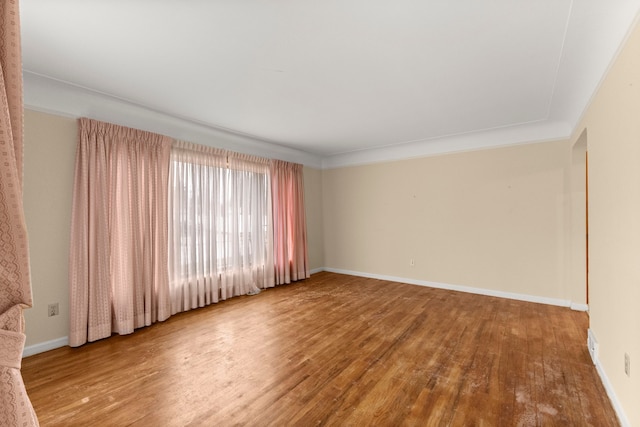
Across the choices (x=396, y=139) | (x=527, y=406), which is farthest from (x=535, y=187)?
(x=527, y=406)

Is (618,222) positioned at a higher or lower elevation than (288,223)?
higher

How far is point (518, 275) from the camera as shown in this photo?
4.20 meters

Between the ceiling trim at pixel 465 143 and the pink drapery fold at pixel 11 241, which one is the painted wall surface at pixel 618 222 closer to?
the ceiling trim at pixel 465 143

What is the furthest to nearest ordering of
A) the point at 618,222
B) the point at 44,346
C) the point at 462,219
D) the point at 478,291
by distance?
the point at 462,219 → the point at 478,291 → the point at 44,346 → the point at 618,222

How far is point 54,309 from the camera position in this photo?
2.78m

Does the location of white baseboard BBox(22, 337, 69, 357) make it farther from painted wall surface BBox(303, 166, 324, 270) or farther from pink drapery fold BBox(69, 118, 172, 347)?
painted wall surface BBox(303, 166, 324, 270)

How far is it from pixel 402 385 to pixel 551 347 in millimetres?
1638

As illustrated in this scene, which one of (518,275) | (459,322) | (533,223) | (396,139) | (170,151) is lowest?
(459,322)

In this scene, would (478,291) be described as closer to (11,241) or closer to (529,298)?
(529,298)

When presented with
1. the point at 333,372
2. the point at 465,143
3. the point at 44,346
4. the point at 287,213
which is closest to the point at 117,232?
the point at 44,346

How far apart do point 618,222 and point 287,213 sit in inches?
169

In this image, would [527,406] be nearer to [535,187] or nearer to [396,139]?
[535,187]

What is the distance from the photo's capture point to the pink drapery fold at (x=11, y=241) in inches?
30.6

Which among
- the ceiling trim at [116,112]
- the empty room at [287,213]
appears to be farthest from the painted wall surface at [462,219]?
the ceiling trim at [116,112]
